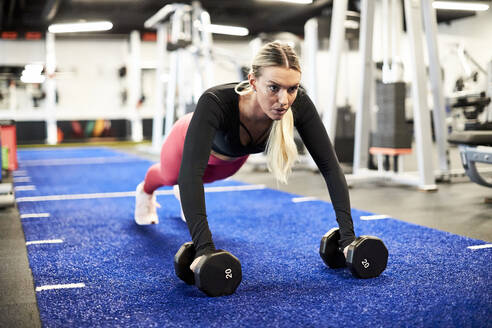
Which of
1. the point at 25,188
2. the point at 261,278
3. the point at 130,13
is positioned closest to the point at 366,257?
the point at 261,278

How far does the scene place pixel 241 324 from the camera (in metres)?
1.40

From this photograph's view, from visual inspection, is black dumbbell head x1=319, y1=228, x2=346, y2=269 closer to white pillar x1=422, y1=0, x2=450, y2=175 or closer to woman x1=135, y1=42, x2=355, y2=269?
woman x1=135, y1=42, x2=355, y2=269

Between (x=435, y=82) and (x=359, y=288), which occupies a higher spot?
(x=435, y=82)

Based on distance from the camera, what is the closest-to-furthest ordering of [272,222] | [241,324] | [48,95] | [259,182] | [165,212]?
1. [241,324]
2. [272,222]
3. [165,212]
4. [259,182]
5. [48,95]

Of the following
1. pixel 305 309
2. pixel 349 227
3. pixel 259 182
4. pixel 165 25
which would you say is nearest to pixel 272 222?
pixel 349 227

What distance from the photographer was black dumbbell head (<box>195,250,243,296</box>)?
1580 millimetres

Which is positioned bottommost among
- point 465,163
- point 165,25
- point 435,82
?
point 465,163

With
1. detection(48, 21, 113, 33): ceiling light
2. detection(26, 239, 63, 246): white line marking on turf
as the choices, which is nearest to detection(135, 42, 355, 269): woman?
detection(26, 239, 63, 246): white line marking on turf

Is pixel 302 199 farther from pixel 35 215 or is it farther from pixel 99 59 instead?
pixel 99 59

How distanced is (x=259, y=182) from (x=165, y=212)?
66.8 inches

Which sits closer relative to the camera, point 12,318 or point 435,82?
point 12,318

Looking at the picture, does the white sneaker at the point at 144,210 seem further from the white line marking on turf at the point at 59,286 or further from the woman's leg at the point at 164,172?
the white line marking on turf at the point at 59,286

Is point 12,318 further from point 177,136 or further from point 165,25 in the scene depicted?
point 165,25

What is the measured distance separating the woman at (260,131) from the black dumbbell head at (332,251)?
0.32 ft
